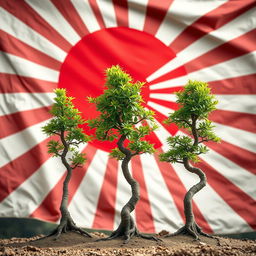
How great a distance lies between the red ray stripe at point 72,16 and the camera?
2.58 metres

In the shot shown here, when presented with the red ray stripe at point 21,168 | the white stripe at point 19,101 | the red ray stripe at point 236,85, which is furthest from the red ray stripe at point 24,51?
the red ray stripe at point 236,85

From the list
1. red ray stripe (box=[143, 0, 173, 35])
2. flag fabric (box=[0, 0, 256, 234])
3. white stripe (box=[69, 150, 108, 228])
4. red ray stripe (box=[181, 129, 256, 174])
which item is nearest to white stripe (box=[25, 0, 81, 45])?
A: flag fabric (box=[0, 0, 256, 234])

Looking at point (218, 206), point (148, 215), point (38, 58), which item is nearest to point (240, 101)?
point (218, 206)

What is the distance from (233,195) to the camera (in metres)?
2.57

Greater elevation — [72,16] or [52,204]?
[72,16]

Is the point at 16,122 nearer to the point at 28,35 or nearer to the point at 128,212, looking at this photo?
the point at 28,35

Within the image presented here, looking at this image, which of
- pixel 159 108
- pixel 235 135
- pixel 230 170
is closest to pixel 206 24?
pixel 159 108

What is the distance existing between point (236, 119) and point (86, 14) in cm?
140

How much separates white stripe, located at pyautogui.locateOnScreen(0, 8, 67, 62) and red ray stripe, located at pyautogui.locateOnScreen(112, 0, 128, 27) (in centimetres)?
50

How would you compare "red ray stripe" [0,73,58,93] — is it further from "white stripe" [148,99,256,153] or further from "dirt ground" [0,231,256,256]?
"dirt ground" [0,231,256,256]

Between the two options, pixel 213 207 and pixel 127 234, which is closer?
pixel 127 234

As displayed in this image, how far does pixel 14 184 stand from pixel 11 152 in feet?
0.74

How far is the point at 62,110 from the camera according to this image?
2.05 metres

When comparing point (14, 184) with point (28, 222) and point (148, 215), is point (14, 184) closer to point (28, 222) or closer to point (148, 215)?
point (28, 222)
